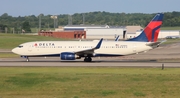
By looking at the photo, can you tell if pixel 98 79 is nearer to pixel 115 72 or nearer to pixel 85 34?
pixel 115 72

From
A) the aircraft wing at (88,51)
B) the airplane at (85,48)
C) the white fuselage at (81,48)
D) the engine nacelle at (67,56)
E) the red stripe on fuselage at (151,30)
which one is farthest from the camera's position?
the red stripe on fuselage at (151,30)

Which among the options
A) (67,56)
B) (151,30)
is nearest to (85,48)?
(67,56)

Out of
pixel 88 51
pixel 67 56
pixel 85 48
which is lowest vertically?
pixel 67 56

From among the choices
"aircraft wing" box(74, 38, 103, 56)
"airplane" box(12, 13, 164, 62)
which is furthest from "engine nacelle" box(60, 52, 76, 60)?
"aircraft wing" box(74, 38, 103, 56)

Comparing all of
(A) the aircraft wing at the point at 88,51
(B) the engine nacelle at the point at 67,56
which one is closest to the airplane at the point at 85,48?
(A) the aircraft wing at the point at 88,51

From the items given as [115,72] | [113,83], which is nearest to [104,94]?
[113,83]

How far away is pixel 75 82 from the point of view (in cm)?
3784

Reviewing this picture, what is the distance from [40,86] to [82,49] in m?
21.1

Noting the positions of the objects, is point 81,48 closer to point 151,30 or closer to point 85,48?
point 85,48

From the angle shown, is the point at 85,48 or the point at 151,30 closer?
the point at 85,48

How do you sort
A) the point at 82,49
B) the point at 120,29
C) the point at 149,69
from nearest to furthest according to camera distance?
the point at 149,69, the point at 82,49, the point at 120,29

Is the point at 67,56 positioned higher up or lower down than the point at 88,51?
lower down

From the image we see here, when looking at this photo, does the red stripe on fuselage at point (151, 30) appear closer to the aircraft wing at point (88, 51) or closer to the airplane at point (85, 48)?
the airplane at point (85, 48)

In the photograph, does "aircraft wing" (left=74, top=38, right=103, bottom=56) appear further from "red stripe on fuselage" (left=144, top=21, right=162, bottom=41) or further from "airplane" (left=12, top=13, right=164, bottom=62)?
"red stripe on fuselage" (left=144, top=21, right=162, bottom=41)
